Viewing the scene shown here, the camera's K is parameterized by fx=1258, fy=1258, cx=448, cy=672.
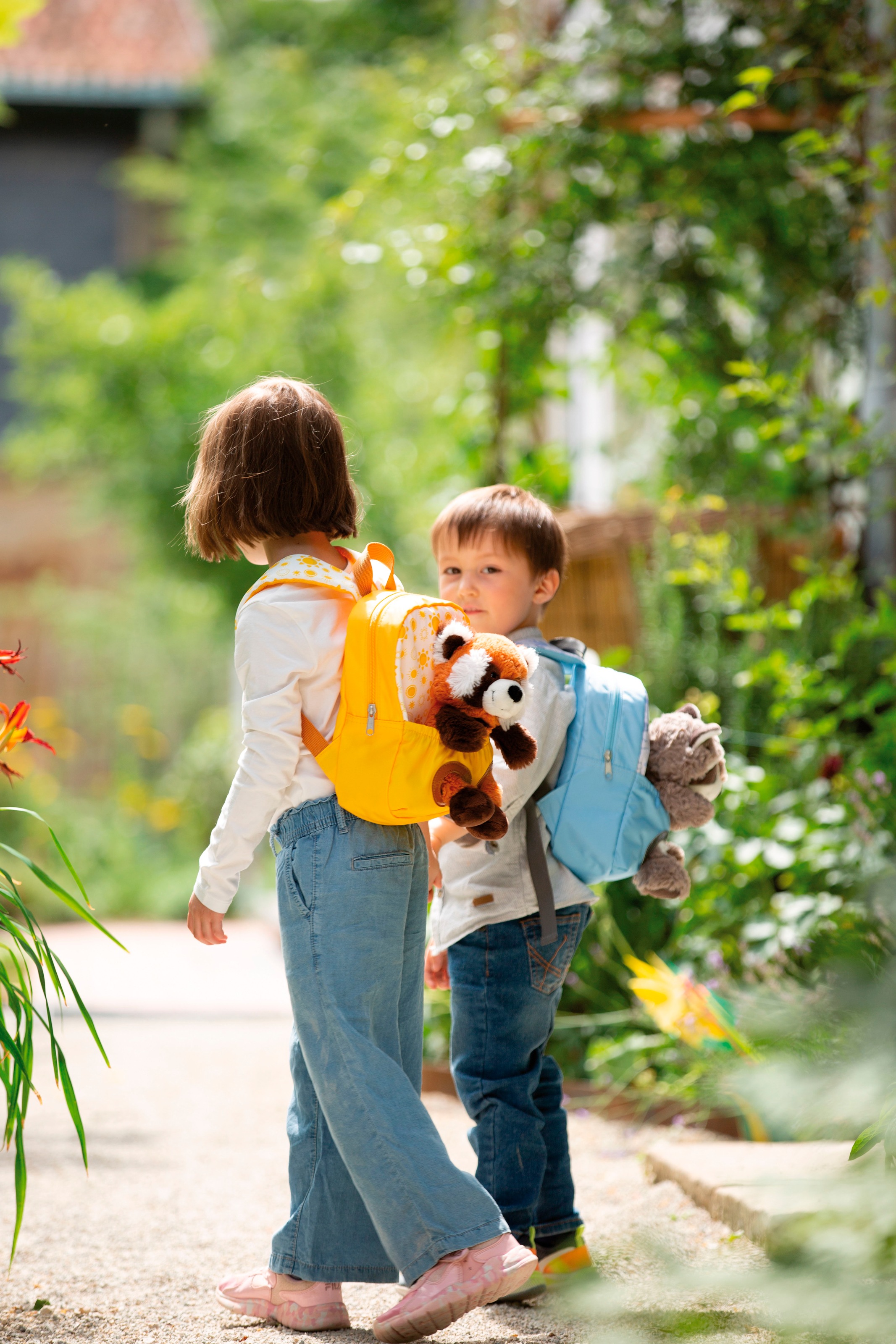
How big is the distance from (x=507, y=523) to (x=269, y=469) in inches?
16.5

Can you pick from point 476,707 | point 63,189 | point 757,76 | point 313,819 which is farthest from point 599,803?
point 63,189

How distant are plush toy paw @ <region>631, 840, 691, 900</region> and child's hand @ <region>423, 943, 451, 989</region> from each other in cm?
36

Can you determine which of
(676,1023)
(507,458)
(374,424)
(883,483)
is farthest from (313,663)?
(374,424)

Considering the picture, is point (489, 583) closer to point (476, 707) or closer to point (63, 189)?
point (476, 707)

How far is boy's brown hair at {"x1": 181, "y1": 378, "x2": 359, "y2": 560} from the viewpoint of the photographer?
1.74 metres

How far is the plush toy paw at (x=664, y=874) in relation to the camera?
1.94 m

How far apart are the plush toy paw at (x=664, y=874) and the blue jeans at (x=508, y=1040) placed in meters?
0.13

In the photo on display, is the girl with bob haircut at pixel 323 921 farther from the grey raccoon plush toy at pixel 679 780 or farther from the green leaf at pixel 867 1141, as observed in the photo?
the green leaf at pixel 867 1141

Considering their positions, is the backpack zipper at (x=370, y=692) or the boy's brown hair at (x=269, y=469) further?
the boy's brown hair at (x=269, y=469)

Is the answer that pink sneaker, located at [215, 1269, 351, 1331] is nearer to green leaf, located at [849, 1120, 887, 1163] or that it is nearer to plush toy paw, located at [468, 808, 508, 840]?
plush toy paw, located at [468, 808, 508, 840]

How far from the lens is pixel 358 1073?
5.38 ft

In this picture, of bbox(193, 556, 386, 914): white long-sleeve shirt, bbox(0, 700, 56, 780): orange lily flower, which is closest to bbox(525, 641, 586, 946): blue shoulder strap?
bbox(193, 556, 386, 914): white long-sleeve shirt

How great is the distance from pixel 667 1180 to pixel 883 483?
6.24 ft

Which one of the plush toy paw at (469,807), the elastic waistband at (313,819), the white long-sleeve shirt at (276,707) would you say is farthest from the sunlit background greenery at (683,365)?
the elastic waistband at (313,819)
